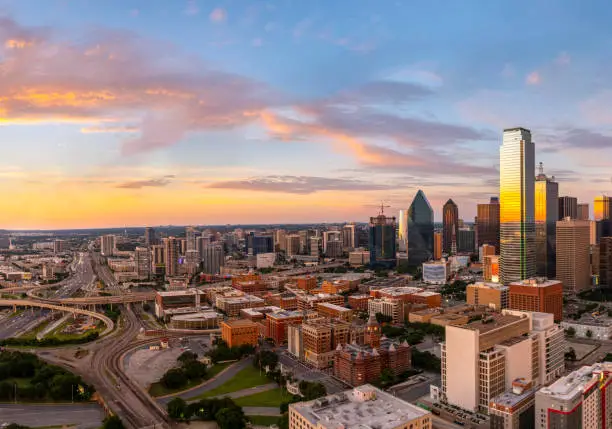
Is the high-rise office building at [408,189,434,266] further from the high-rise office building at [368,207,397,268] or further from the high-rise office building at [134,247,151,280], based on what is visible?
the high-rise office building at [134,247,151,280]

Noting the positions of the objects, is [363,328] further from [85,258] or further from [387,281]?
[85,258]

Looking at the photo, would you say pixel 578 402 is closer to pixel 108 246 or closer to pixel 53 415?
pixel 53 415

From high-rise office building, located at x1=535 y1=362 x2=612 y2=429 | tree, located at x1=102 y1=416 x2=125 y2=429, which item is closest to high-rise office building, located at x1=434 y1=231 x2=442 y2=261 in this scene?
high-rise office building, located at x1=535 y1=362 x2=612 y2=429

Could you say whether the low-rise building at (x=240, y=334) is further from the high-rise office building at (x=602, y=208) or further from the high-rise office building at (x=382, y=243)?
the high-rise office building at (x=602, y=208)

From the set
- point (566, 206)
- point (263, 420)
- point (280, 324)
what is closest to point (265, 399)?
point (263, 420)

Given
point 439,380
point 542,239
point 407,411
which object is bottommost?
point 439,380

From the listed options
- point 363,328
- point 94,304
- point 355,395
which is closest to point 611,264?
point 363,328

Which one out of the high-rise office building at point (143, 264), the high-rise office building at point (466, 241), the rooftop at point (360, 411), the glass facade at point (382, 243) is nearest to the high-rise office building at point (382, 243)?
the glass facade at point (382, 243)
